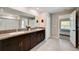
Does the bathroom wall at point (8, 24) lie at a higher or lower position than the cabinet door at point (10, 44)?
higher

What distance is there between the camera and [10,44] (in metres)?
2.50

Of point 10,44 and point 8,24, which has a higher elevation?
point 8,24

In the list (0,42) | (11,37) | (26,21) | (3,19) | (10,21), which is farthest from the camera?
(26,21)

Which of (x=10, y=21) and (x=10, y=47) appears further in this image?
(x=10, y=21)

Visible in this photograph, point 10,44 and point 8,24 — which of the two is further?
point 8,24

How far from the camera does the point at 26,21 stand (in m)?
4.18

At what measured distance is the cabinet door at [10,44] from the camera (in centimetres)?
Answer: 227

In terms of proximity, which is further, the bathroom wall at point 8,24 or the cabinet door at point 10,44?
the bathroom wall at point 8,24

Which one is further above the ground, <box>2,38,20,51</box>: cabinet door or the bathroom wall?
the bathroom wall

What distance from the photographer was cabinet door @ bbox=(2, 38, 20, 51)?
7.44 feet

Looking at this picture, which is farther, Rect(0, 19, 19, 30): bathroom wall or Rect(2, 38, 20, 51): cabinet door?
Rect(0, 19, 19, 30): bathroom wall
